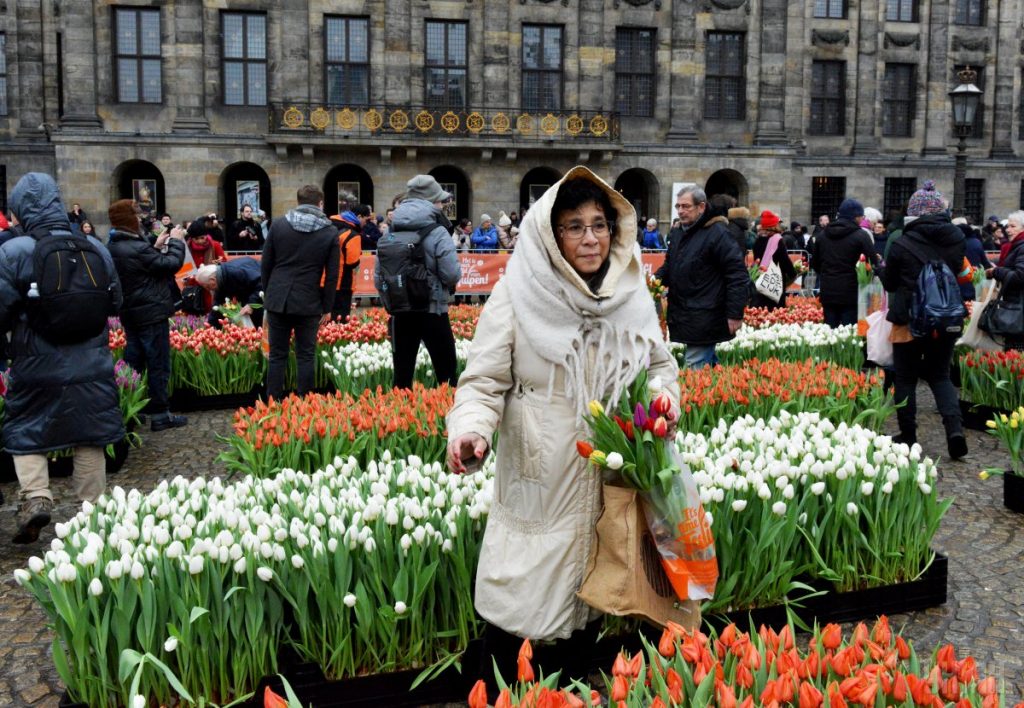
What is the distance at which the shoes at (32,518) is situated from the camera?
236 inches

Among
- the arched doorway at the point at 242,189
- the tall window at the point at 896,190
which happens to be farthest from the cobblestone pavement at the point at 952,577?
the tall window at the point at 896,190

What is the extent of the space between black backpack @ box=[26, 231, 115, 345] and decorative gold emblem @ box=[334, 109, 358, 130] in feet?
71.4

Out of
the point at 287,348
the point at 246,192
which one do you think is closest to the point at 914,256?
the point at 287,348

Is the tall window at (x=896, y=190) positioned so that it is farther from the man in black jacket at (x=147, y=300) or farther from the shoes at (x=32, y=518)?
the shoes at (x=32, y=518)

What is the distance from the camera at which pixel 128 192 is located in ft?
92.1

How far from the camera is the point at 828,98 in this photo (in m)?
32.5

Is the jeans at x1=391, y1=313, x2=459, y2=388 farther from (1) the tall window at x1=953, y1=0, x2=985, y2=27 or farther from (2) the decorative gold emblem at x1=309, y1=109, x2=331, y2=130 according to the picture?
(1) the tall window at x1=953, y1=0, x2=985, y2=27

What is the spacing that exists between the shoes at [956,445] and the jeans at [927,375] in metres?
0.03

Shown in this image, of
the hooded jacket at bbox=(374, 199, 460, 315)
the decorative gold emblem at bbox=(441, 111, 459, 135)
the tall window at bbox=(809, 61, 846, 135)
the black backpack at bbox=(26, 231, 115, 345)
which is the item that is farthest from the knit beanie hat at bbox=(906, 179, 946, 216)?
the tall window at bbox=(809, 61, 846, 135)

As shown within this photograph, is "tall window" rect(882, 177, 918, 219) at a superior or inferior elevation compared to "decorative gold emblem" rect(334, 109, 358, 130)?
inferior

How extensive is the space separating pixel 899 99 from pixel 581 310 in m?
33.5

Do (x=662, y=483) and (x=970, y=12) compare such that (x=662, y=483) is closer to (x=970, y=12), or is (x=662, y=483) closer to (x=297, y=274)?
(x=297, y=274)

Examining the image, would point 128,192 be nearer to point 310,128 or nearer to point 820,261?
point 310,128

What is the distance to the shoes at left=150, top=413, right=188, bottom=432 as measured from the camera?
942 centimetres
